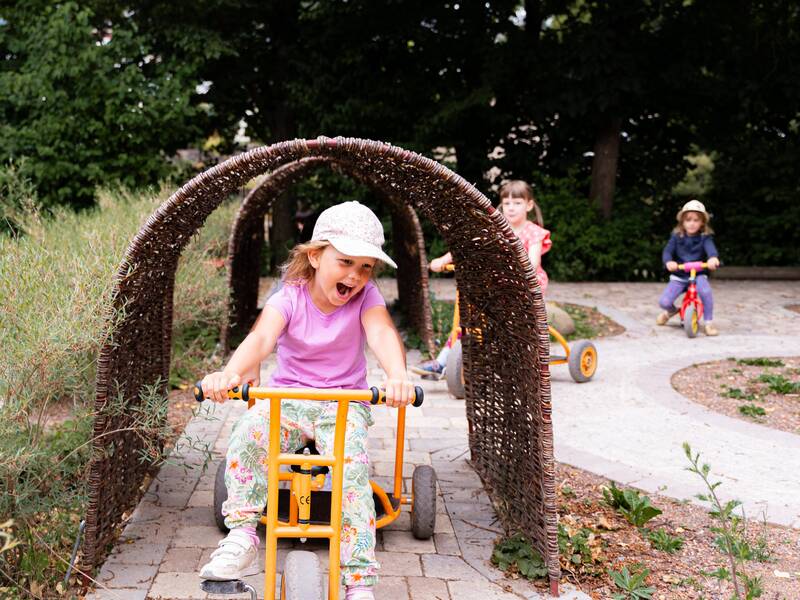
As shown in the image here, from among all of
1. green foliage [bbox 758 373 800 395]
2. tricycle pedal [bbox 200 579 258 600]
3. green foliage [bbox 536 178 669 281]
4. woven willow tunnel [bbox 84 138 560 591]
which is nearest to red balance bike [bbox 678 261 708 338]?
green foliage [bbox 758 373 800 395]

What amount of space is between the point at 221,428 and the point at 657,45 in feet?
33.5

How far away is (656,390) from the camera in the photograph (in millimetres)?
6414

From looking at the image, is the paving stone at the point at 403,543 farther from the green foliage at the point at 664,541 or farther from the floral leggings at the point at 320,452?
the green foliage at the point at 664,541

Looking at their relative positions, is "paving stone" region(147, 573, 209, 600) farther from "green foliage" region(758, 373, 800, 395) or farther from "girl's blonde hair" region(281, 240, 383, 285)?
"green foliage" region(758, 373, 800, 395)

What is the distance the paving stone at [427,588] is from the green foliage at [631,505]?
3.56ft

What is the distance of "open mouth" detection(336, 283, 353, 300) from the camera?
3.23m

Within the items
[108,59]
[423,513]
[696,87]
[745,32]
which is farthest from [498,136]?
[423,513]

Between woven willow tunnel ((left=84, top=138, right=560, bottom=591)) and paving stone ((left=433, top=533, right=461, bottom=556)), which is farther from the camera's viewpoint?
paving stone ((left=433, top=533, right=461, bottom=556))

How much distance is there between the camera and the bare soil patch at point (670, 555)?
3.27 metres

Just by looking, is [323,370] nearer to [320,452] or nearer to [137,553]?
[320,452]

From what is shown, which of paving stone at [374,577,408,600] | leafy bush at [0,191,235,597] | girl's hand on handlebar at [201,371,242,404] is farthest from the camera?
paving stone at [374,577,408,600]

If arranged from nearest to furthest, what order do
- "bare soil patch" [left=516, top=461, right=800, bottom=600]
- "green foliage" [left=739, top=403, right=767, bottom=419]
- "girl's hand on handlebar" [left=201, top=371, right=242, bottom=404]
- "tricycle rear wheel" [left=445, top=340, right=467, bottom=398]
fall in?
"girl's hand on handlebar" [left=201, top=371, right=242, bottom=404]
"bare soil patch" [left=516, top=461, right=800, bottom=600]
"green foliage" [left=739, top=403, right=767, bottom=419]
"tricycle rear wheel" [left=445, top=340, right=467, bottom=398]

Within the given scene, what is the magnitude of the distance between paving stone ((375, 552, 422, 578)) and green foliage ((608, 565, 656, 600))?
0.78 metres

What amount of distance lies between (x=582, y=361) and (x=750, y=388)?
1.31 m
